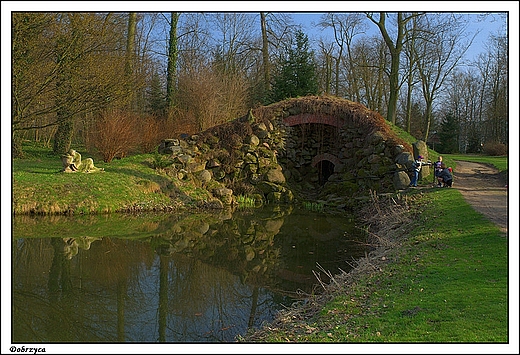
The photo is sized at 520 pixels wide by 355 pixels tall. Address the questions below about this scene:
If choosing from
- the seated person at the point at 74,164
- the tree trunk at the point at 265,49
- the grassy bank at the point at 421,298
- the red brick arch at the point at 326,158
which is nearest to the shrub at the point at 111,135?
the seated person at the point at 74,164

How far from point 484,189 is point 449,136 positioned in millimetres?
24359

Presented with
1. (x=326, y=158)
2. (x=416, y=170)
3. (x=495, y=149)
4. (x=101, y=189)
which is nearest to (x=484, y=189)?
(x=416, y=170)

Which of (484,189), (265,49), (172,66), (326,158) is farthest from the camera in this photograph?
(265,49)

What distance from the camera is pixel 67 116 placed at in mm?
13875

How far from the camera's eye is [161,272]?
8.44 metres

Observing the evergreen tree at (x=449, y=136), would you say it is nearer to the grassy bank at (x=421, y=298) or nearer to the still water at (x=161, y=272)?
the still water at (x=161, y=272)

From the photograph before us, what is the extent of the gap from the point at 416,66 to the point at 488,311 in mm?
27844

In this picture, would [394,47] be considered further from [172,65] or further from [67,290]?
[67,290]

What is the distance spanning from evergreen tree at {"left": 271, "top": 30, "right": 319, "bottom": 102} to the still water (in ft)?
39.6

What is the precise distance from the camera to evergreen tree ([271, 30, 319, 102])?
974 inches

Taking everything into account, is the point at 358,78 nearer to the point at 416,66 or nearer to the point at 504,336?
the point at 416,66

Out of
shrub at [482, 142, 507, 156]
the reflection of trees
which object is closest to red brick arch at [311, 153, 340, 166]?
the reflection of trees

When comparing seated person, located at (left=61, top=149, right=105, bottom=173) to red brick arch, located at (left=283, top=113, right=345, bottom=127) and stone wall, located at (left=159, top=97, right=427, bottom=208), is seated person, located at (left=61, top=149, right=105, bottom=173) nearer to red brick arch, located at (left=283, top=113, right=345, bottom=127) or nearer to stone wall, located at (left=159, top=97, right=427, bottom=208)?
stone wall, located at (left=159, top=97, right=427, bottom=208)

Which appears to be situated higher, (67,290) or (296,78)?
(296,78)
